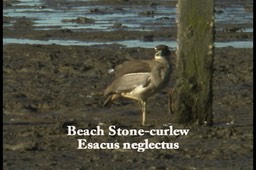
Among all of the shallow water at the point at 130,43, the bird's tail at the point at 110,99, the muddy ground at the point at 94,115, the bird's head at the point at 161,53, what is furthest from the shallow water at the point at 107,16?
the bird's head at the point at 161,53

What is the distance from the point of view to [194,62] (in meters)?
13.0

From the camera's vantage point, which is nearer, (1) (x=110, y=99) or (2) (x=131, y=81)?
(2) (x=131, y=81)

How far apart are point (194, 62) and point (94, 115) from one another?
2.06 m

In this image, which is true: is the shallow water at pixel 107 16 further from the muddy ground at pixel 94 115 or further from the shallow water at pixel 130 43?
the muddy ground at pixel 94 115

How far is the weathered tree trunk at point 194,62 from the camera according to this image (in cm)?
1291

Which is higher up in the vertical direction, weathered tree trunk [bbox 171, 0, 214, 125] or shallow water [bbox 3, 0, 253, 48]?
weathered tree trunk [bbox 171, 0, 214, 125]

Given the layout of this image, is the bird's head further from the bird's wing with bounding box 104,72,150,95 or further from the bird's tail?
the bird's tail

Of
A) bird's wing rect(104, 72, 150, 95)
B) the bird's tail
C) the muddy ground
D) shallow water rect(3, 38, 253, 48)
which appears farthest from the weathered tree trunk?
shallow water rect(3, 38, 253, 48)

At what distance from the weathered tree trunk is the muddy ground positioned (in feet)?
0.76

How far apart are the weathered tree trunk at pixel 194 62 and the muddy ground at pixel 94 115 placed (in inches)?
9.1

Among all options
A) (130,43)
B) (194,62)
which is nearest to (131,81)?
(194,62)

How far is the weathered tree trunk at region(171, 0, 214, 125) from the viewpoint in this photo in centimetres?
1291

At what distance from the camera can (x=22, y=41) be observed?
24.8 meters

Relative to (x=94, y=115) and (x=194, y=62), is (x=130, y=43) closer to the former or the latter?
(x=94, y=115)
